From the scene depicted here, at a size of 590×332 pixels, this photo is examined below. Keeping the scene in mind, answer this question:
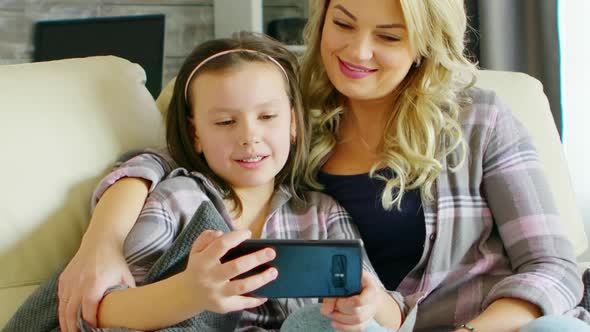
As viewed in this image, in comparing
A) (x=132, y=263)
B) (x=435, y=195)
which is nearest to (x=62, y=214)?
(x=132, y=263)

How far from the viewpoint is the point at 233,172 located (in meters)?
1.37

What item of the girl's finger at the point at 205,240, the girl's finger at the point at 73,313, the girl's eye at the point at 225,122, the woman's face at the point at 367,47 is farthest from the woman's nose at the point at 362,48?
the girl's finger at the point at 73,313

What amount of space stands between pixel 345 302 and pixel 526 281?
37 centimetres

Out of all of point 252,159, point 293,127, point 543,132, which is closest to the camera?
point 252,159

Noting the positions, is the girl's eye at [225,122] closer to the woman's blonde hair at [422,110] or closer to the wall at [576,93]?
the woman's blonde hair at [422,110]

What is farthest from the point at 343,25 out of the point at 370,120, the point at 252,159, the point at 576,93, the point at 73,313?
the point at 576,93

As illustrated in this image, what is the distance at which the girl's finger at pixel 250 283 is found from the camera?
1.02 meters

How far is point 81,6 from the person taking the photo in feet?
8.39

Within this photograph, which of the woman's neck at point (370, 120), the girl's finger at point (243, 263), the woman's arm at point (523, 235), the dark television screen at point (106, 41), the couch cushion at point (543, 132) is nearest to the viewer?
the girl's finger at point (243, 263)

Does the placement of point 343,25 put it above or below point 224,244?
above

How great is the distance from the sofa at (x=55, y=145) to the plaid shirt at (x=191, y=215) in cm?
8

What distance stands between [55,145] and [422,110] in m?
0.65

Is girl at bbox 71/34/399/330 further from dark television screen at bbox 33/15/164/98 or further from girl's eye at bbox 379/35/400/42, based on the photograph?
dark television screen at bbox 33/15/164/98

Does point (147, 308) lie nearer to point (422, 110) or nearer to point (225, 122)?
point (225, 122)
